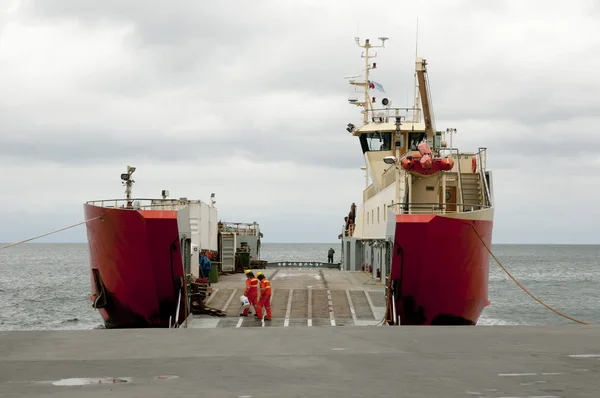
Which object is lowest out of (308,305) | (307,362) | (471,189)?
(308,305)

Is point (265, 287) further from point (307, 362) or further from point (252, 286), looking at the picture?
point (307, 362)

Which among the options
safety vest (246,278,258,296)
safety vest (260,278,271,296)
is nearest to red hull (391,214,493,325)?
safety vest (260,278,271,296)

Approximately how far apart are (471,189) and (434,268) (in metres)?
7.27

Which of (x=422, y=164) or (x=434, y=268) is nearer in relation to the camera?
(x=434, y=268)

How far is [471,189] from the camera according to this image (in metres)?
27.9

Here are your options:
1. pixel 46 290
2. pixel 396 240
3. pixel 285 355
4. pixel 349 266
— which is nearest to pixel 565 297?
pixel 349 266

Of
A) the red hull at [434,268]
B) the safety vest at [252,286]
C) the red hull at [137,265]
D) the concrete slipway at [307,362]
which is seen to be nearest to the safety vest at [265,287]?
the safety vest at [252,286]

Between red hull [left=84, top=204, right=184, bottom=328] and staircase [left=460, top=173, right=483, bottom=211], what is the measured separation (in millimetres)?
10858

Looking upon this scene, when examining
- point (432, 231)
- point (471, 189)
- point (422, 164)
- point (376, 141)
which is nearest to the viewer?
point (432, 231)

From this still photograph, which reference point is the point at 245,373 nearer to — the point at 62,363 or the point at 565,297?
the point at 62,363

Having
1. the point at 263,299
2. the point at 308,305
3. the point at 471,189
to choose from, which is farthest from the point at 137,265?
the point at 471,189

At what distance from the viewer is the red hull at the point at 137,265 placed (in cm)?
2172

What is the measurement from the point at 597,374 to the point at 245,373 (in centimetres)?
456

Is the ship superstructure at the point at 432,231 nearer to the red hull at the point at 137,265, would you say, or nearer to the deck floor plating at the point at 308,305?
the deck floor plating at the point at 308,305
